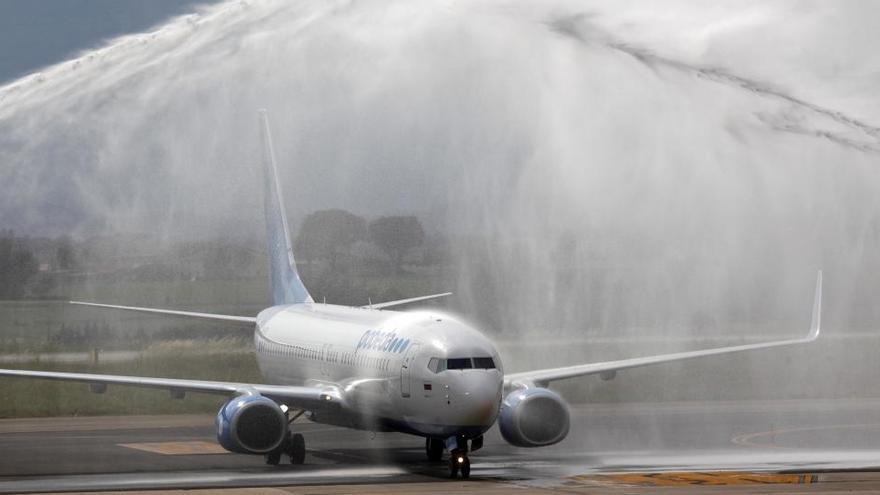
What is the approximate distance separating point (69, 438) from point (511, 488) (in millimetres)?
18327

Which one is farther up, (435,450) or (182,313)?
(182,313)

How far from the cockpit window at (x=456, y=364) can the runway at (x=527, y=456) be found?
7.83ft

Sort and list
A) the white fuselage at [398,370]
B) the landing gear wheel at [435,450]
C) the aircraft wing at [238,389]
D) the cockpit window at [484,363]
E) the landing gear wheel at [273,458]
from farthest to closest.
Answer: the aircraft wing at [238,389] → the landing gear wheel at [435,450] → the landing gear wheel at [273,458] → the cockpit window at [484,363] → the white fuselage at [398,370]

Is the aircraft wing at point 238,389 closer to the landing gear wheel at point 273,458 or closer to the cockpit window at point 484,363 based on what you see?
the landing gear wheel at point 273,458

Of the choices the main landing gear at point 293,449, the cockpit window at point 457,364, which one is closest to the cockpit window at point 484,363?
the cockpit window at point 457,364

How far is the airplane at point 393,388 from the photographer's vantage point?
34094 millimetres

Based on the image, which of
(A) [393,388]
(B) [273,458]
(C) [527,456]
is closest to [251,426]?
(B) [273,458]

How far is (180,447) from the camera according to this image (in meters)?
42.8

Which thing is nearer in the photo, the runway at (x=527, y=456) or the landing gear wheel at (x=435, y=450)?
the runway at (x=527, y=456)

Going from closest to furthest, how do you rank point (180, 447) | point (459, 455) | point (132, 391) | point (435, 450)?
1. point (459, 455)
2. point (435, 450)
3. point (180, 447)
4. point (132, 391)

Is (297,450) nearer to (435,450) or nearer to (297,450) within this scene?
(297,450)

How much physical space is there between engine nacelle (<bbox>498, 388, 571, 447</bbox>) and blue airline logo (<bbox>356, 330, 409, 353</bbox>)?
2960 mm

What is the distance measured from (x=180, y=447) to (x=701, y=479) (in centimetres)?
1580

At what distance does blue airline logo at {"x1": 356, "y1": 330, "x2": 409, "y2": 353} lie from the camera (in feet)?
118
